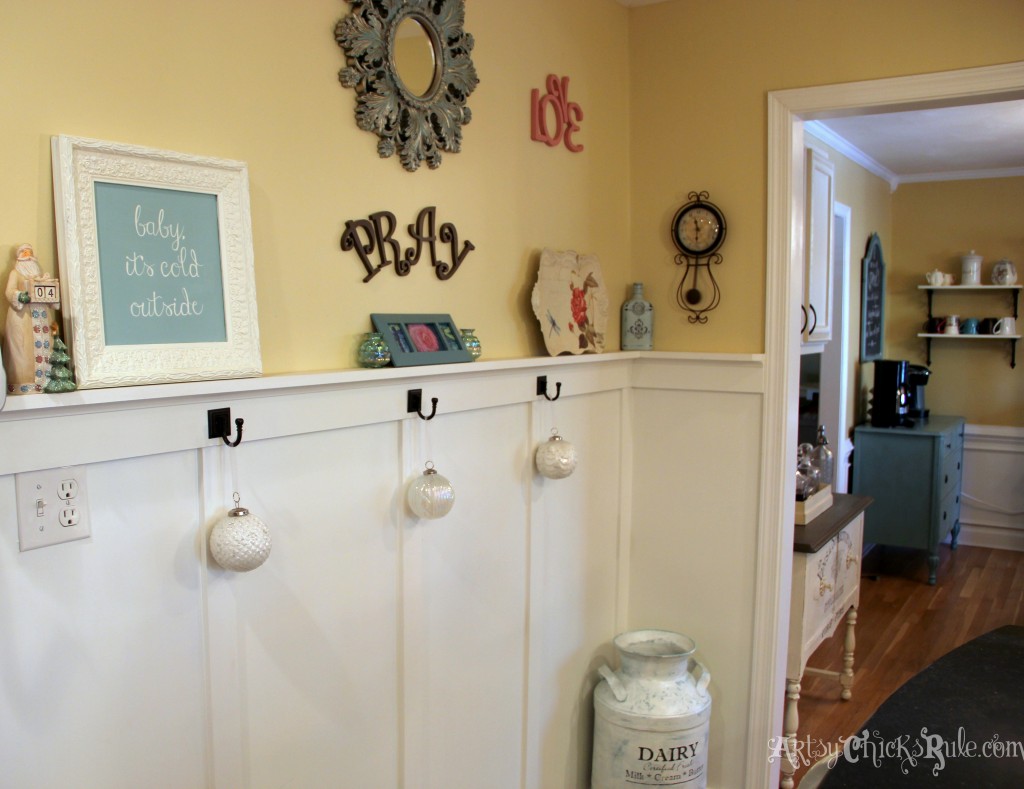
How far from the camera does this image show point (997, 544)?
573 cm

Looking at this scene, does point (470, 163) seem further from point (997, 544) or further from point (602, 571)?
point (997, 544)

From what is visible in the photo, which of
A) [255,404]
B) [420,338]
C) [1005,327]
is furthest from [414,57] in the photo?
[1005,327]

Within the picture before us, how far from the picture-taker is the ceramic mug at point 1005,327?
5.47 metres

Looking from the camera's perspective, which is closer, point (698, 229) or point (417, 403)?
point (417, 403)

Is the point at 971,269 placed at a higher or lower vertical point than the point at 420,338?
higher

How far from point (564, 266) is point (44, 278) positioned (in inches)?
55.7

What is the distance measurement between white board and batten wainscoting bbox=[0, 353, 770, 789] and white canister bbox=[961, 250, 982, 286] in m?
3.81

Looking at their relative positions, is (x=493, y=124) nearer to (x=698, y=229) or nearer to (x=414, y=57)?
→ (x=414, y=57)

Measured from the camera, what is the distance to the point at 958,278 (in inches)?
223

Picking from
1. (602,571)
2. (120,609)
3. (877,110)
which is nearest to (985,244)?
(877,110)

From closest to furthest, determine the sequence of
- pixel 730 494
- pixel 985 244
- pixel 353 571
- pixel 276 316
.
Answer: pixel 276 316
pixel 353 571
pixel 730 494
pixel 985 244

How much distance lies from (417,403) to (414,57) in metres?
0.71

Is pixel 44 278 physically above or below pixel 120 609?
above

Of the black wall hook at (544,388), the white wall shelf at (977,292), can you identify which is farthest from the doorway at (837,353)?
the black wall hook at (544,388)
